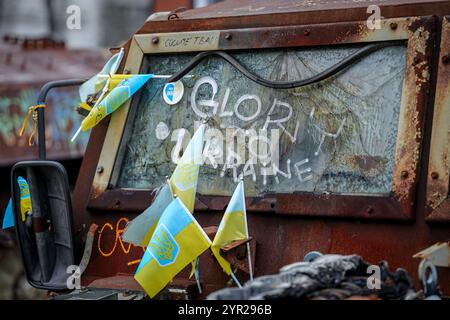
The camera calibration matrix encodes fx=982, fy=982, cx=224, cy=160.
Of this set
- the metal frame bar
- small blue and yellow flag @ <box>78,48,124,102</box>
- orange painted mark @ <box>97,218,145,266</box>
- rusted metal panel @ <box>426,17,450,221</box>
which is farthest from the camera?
small blue and yellow flag @ <box>78,48,124,102</box>

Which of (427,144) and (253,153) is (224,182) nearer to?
(253,153)

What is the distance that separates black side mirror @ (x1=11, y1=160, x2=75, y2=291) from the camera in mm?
4609

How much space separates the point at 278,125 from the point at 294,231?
1.62 ft

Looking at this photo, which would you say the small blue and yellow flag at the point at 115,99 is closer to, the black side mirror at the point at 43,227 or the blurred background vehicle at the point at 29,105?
the black side mirror at the point at 43,227

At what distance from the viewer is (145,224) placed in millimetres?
4145

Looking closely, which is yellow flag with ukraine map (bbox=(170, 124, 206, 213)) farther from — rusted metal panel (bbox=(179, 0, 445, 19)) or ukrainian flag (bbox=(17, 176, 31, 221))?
ukrainian flag (bbox=(17, 176, 31, 221))

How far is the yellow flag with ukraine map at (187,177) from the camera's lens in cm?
421

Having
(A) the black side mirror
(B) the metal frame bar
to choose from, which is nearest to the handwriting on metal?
(B) the metal frame bar

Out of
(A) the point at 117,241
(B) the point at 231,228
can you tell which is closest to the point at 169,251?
(B) the point at 231,228

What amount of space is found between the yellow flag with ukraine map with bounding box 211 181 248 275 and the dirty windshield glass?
23cm

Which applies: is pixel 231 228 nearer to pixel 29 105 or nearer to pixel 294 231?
pixel 294 231

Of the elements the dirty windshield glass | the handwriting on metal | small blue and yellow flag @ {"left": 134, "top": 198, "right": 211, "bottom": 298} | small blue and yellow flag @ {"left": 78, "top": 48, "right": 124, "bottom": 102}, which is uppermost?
the handwriting on metal

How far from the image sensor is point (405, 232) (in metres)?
3.80
